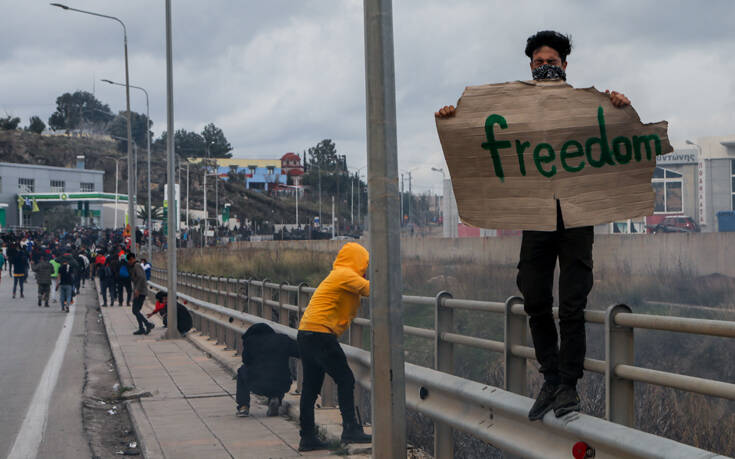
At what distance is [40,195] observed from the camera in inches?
4048

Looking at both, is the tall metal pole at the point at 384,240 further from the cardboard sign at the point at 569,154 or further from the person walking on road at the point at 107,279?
the person walking on road at the point at 107,279

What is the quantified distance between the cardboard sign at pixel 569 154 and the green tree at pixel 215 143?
176275mm

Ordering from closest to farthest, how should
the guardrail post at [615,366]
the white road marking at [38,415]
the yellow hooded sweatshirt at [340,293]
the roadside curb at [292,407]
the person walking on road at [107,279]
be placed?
the guardrail post at [615,366] → the yellow hooded sweatshirt at [340,293] → the roadside curb at [292,407] → the white road marking at [38,415] → the person walking on road at [107,279]

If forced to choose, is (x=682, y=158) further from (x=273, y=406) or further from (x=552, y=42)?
(x=552, y=42)

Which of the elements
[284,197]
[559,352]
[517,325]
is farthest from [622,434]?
[284,197]

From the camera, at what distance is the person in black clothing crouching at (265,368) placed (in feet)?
29.6

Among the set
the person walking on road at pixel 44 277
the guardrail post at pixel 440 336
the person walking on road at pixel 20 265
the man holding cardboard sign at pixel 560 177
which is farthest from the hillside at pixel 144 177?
the man holding cardboard sign at pixel 560 177

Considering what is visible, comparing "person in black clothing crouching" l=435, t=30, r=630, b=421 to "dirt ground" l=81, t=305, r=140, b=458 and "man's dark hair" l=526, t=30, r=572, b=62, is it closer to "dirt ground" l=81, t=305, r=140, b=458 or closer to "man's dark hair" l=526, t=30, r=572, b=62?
"man's dark hair" l=526, t=30, r=572, b=62

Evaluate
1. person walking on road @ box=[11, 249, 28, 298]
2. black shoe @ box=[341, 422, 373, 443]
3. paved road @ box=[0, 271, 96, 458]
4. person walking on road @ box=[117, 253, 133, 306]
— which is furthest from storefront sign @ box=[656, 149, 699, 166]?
black shoe @ box=[341, 422, 373, 443]

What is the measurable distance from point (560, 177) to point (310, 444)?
12.9 feet

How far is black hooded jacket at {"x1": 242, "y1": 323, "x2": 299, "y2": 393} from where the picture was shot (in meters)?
9.02

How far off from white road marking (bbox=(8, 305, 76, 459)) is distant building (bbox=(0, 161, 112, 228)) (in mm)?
83829

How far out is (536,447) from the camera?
14.8 ft

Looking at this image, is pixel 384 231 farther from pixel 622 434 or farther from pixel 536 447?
pixel 622 434
